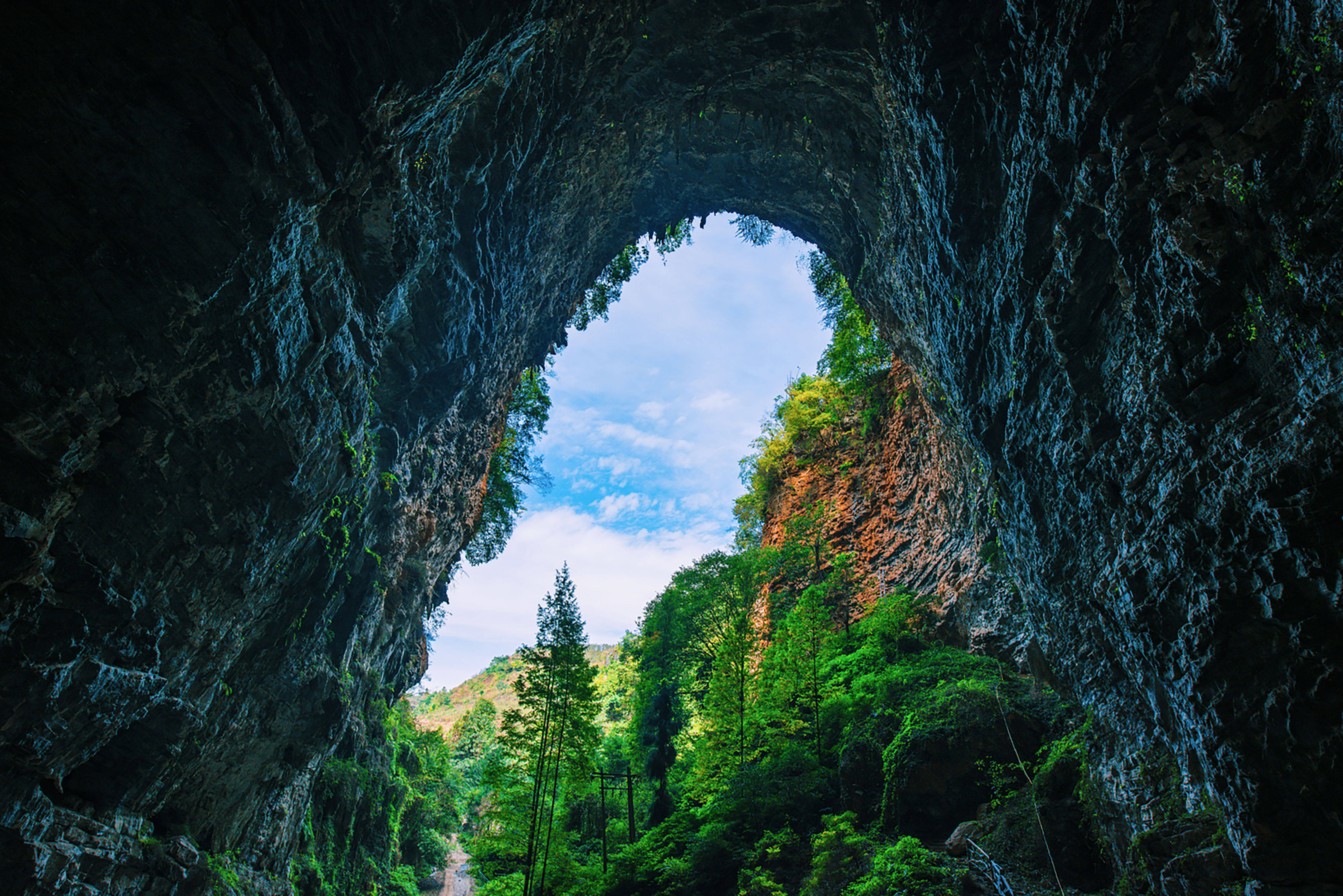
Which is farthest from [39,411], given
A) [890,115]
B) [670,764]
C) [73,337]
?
[670,764]

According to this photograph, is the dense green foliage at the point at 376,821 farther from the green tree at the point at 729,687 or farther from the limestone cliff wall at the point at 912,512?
the limestone cliff wall at the point at 912,512

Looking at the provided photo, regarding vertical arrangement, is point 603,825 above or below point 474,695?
below

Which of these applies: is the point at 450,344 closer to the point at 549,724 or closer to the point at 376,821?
the point at 549,724

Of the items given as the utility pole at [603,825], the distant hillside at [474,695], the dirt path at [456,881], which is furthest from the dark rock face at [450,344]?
the distant hillside at [474,695]

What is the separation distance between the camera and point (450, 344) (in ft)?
30.0

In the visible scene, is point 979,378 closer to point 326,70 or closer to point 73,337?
point 326,70

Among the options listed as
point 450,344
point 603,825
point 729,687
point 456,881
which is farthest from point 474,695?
point 450,344

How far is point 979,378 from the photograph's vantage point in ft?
26.1

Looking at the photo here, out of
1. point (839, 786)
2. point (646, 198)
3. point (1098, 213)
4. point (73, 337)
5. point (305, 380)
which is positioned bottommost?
point (839, 786)

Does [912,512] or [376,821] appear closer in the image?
[376,821]

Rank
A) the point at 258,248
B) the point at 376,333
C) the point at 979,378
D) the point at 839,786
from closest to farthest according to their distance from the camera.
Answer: the point at 258,248 → the point at 376,333 → the point at 979,378 → the point at 839,786

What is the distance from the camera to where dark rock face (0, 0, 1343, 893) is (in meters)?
3.64

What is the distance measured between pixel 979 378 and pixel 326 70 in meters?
8.89

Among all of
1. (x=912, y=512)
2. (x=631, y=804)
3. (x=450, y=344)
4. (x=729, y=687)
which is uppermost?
(x=912, y=512)
